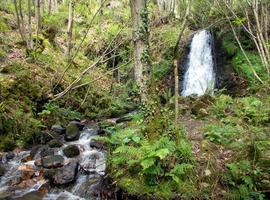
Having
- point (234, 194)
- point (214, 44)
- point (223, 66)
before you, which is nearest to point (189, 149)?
point (234, 194)

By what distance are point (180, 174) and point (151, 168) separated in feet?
1.73

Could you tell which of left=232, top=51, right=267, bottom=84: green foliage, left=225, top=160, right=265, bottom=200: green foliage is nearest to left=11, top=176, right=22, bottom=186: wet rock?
left=225, top=160, right=265, bottom=200: green foliage

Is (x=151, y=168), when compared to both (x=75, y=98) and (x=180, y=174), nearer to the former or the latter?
(x=180, y=174)

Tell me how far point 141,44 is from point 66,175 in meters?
3.46

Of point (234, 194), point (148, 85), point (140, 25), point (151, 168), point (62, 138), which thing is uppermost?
point (140, 25)

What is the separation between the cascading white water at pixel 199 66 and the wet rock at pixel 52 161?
993 centimetres

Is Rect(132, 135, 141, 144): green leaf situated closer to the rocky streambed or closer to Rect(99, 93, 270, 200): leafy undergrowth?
Rect(99, 93, 270, 200): leafy undergrowth

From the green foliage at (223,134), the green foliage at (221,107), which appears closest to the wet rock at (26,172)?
the green foliage at (223,134)

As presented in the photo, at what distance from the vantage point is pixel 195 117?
29.6 ft

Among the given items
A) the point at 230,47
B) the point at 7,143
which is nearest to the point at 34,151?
the point at 7,143

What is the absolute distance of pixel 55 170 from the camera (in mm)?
7680

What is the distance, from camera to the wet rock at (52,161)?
806 cm

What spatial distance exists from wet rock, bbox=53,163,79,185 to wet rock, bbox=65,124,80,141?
267 cm

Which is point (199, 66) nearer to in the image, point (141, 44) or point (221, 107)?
point (221, 107)
